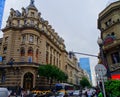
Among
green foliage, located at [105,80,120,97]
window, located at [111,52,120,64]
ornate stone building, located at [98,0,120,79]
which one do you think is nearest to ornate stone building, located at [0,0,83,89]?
ornate stone building, located at [98,0,120,79]

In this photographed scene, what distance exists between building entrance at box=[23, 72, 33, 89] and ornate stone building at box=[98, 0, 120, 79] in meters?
20.4

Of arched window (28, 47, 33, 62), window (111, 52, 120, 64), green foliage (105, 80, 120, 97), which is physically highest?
arched window (28, 47, 33, 62)

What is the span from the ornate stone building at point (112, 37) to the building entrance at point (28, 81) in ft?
67.1

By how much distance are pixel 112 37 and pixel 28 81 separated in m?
23.1

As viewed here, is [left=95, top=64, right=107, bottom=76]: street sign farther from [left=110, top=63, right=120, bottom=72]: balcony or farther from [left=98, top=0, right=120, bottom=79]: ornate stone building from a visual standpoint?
[left=110, top=63, right=120, bottom=72]: balcony

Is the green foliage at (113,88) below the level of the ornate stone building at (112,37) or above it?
below

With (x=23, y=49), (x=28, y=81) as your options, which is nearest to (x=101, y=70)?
(x=28, y=81)

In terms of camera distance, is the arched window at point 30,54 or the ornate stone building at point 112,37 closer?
the ornate stone building at point 112,37

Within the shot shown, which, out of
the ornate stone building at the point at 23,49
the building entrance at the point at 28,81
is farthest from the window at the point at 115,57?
the building entrance at the point at 28,81

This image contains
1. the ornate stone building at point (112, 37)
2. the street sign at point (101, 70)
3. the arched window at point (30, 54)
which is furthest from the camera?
the arched window at point (30, 54)

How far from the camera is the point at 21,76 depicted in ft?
118

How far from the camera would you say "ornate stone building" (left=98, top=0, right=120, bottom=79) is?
68.7 feet

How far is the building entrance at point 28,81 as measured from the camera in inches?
1448

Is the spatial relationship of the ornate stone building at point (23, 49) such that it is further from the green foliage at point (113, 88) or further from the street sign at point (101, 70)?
the street sign at point (101, 70)
